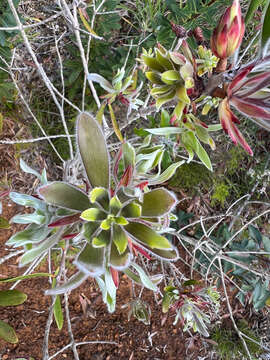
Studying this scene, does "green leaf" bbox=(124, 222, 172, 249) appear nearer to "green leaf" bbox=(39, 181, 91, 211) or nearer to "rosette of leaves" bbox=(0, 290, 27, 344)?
"green leaf" bbox=(39, 181, 91, 211)

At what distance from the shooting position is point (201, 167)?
5.51 feet

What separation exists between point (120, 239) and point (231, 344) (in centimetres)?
158

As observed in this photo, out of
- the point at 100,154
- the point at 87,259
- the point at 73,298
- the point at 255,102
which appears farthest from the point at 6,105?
the point at 255,102

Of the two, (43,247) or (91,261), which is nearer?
(91,261)

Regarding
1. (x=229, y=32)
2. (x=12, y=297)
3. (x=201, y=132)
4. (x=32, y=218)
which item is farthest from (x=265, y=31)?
(x=12, y=297)

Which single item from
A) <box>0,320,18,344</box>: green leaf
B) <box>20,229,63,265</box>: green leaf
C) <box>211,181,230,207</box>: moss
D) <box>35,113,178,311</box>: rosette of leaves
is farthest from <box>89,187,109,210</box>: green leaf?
<box>211,181,230,207</box>: moss

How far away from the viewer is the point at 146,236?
61cm

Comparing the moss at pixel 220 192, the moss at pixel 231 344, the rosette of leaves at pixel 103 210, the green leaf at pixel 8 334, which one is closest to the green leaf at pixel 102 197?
the rosette of leaves at pixel 103 210

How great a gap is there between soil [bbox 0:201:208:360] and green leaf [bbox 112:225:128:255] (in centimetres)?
93

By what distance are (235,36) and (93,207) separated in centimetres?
39

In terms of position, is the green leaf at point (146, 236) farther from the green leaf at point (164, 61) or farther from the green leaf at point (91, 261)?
the green leaf at point (164, 61)

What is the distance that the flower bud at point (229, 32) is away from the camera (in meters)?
0.54

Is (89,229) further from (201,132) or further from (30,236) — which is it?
(201,132)

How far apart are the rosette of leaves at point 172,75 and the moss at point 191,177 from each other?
0.96 meters
